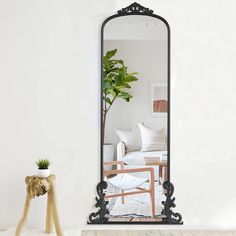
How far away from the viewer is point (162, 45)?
11.0 ft

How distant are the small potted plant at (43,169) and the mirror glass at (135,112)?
488mm

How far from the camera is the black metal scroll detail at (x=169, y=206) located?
11.0 ft

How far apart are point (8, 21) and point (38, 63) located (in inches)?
16.3

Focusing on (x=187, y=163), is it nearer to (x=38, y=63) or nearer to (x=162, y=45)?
(x=162, y=45)

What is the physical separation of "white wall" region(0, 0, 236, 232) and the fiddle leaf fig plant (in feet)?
0.25

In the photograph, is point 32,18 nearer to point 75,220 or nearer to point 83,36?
point 83,36

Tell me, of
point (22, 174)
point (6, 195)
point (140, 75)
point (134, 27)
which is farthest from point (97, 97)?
point (6, 195)

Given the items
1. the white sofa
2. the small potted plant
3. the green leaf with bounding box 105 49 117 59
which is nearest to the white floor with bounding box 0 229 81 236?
the small potted plant

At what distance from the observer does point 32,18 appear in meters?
3.33

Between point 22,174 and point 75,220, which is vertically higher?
point 22,174

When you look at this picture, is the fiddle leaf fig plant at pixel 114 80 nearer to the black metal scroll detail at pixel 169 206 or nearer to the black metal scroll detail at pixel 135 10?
the black metal scroll detail at pixel 135 10

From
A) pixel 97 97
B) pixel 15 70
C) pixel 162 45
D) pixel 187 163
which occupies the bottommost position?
pixel 187 163

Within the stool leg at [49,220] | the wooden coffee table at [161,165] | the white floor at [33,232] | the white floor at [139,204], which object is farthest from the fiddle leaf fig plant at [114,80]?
the white floor at [33,232]

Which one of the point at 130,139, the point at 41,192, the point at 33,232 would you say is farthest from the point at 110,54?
the point at 33,232
